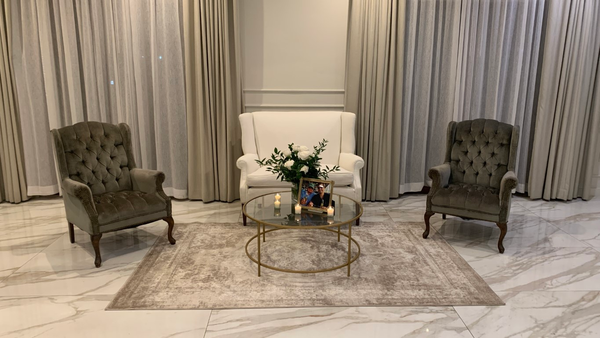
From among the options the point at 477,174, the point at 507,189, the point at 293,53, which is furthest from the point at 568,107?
the point at 293,53

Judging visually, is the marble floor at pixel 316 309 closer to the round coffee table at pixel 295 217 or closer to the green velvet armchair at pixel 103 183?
the green velvet armchair at pixel 103 183

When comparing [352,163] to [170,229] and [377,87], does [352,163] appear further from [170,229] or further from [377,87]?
[170,229]

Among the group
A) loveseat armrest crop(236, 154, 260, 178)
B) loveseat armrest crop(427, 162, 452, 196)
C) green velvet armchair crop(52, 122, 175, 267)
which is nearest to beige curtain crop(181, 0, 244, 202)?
loveseat armrest crop(236, 154, 260, 178)

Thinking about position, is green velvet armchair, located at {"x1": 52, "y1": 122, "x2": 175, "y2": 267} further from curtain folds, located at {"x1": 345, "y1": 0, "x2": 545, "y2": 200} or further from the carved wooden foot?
the carved wooden foot

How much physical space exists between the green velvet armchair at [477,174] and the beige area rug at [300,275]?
371 mm

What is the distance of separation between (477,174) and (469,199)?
0.54 metres

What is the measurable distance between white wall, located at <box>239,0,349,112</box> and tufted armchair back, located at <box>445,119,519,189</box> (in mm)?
1428

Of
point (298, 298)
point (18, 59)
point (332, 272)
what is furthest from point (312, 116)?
point (18, 59)

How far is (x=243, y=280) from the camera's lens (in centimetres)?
285

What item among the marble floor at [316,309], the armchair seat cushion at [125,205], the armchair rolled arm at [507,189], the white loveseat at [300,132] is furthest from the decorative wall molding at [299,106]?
the armchair rolled arm at [507,189]

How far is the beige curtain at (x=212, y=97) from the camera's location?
4.29 meters

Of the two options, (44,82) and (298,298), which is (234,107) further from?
(298,298)

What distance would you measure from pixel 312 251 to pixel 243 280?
2.18 ft

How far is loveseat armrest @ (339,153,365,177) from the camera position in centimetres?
401
